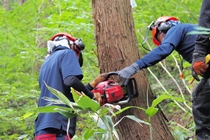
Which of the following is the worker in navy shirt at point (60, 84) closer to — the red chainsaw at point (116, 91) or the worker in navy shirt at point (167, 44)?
the red chainsaw at point (116, 91)

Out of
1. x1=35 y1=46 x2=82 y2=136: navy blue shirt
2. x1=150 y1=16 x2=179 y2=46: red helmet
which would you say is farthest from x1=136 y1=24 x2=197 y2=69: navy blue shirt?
x1=35 y1=46 x2=82 y2=136: navy blue shirt

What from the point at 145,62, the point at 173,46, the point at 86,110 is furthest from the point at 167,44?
the point at 86,110

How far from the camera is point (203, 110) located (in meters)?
2.85

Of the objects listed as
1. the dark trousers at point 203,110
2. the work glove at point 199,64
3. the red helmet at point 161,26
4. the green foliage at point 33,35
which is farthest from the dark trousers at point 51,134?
the green foliage at point 33,35

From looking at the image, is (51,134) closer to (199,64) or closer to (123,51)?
(123,51)

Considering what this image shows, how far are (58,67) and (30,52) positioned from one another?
261 cm

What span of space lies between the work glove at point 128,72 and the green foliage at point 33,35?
89.8 inches

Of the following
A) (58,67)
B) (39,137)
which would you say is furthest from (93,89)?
(39,137)

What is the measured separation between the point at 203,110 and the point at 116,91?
0.89m

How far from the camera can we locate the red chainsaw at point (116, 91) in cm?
322

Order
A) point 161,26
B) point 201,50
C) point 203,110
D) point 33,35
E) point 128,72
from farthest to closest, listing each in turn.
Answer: point 33,35 → point 161,26 → point 128,72 → point 203,110 → point 201,50

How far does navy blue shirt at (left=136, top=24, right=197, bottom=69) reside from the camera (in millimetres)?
3186

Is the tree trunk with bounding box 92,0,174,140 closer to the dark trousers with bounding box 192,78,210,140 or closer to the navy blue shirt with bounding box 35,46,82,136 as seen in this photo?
the navy blue shirt with bounding box 35,46,82,136

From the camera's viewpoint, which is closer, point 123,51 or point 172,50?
point 172,50
